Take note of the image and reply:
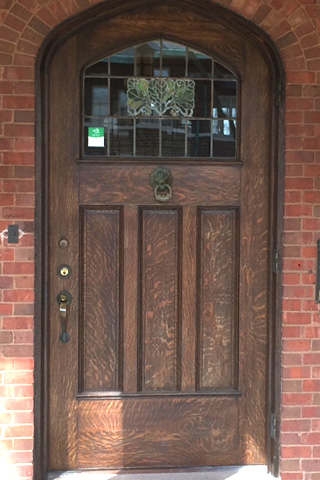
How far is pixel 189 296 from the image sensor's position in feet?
12.8

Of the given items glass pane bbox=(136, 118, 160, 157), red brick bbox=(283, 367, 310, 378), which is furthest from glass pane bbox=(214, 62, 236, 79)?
red brick bbox=(283, 367, 310, 378)

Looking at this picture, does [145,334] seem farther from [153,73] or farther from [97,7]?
[97,7]

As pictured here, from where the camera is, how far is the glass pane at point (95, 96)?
383 centimetres

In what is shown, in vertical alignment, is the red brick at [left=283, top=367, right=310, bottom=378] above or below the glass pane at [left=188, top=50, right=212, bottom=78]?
below

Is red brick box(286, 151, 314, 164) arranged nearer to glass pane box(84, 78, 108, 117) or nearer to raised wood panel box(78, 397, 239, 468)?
glass pane box(84, 78, 108, 117)

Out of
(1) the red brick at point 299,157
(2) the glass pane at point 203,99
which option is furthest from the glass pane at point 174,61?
(1) the red brick at point 299,157

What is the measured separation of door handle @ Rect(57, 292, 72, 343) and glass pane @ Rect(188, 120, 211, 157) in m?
1.09

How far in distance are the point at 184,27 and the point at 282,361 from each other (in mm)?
1989

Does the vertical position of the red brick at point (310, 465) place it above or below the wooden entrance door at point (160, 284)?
below

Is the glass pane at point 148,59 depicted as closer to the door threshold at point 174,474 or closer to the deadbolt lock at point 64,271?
the deadbolt lock at point 64,271

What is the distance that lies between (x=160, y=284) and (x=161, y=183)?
1.94ft

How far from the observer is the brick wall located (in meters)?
3.59

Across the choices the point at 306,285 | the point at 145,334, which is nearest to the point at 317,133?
the point at 306,285

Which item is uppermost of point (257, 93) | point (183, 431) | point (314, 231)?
point (257, 93)
